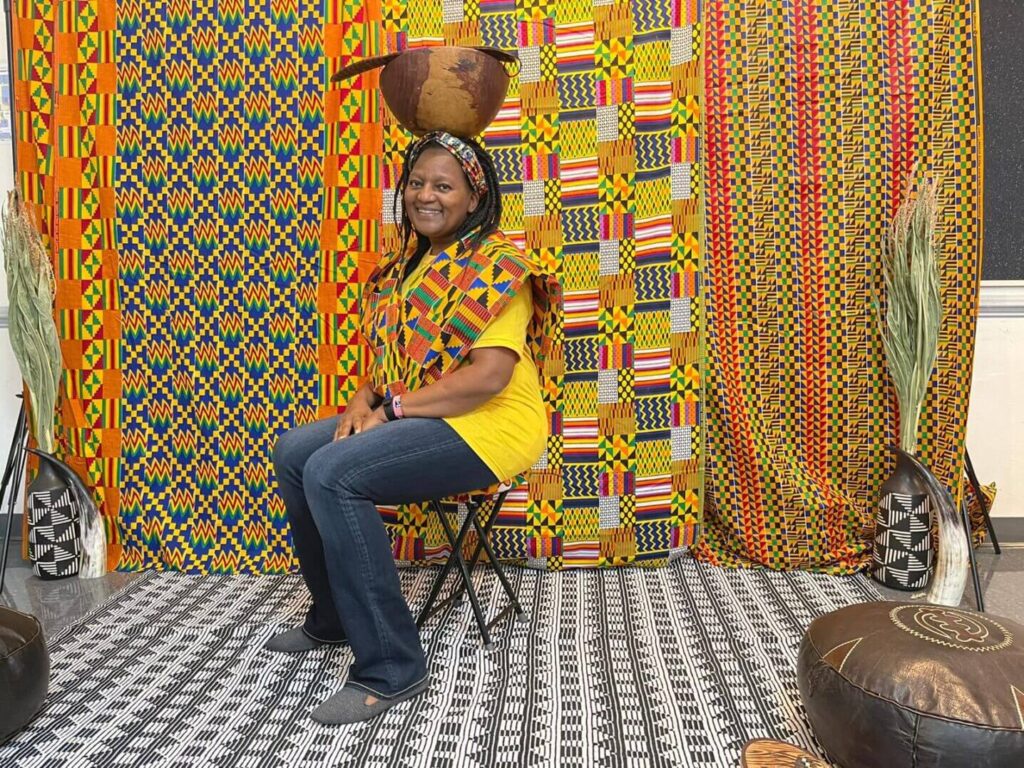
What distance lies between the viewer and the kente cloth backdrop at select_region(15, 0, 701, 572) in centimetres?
277

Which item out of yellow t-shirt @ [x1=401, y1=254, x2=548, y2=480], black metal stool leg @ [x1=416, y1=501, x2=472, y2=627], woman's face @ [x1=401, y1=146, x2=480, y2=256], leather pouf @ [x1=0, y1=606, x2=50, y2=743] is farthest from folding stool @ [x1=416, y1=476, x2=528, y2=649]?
leather pouf @ [x1=0, y1=606, x2=50, y2=743]

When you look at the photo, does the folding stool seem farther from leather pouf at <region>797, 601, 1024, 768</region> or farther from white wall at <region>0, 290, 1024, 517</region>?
white wall at <region>0, 290, 1024, 517</region>

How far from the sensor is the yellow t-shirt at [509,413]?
2.05 m

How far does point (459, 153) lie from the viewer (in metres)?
2.11

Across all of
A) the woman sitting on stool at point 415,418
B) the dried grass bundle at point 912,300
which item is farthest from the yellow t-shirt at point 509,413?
the dried grass bundle at point 912,300

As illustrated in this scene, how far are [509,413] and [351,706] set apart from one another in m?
0.82

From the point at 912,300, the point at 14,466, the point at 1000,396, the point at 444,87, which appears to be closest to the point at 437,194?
the point at 444,87

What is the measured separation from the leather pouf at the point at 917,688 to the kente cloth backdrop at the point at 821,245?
1.21m

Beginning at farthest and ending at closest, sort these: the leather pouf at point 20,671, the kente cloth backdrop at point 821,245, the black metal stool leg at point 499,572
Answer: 1. the kente cloth backdrop at point 821,245
2. the black metal stool leg at point 499,572
3. the leather pouf at point 20,671

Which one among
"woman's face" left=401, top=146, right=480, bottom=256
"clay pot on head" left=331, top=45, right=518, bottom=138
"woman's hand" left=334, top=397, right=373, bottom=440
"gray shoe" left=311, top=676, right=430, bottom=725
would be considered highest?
"clay pot on head" left=331, top=45, right=518, bottom=138

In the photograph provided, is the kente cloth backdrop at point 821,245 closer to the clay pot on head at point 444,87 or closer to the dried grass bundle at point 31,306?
the clay pot on head at point 444,87

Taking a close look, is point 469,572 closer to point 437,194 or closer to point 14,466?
point 437,194

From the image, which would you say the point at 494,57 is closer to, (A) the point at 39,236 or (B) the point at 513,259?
(B) the point at 513,259

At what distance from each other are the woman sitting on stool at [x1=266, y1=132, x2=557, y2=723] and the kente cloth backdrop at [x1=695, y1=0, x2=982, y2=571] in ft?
3.23
